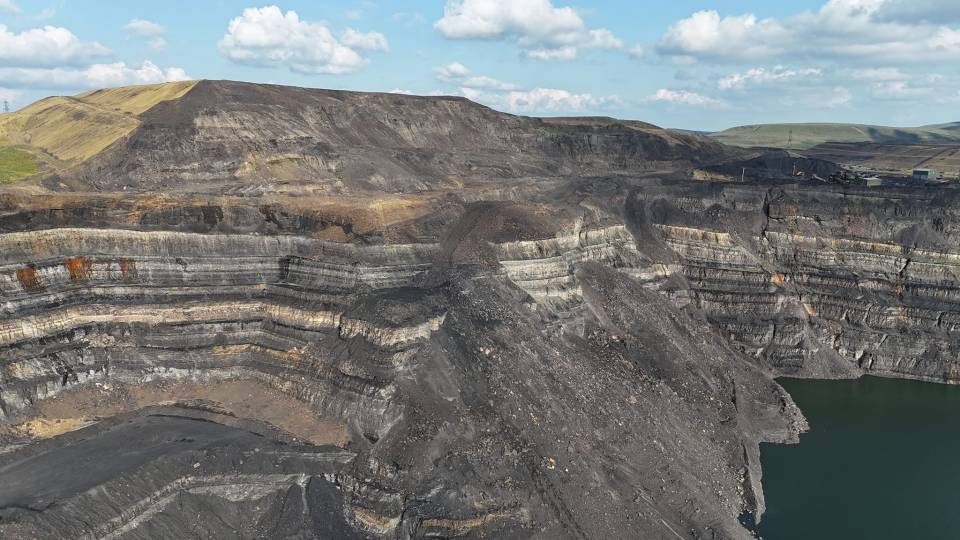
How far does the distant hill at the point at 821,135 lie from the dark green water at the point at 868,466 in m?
123

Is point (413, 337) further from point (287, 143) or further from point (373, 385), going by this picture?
point (287, 143)

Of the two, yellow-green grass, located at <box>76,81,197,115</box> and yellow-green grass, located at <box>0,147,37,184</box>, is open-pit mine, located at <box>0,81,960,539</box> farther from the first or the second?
yellow-green grass, located at <box>76,81,197,115</box>

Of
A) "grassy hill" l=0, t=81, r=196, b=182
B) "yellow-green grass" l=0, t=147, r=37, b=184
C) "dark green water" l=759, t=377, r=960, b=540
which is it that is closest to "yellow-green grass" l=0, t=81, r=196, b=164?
"grassy hill" l=0, t=81, r=196, b=182

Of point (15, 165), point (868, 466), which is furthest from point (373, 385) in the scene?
point (15, 165)

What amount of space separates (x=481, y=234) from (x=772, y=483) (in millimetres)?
21701

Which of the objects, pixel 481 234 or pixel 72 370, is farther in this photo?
pixel 481 234

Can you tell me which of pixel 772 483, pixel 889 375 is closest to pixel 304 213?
pixel 772 483

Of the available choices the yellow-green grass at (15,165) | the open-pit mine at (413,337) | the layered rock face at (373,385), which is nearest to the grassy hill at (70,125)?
the yellow-green grass at (15,165)

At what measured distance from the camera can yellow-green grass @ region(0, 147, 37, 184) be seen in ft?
154

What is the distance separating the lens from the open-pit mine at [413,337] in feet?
81.2

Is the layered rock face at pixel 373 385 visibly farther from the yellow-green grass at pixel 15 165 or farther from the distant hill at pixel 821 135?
the distant hill at pixel 821 135

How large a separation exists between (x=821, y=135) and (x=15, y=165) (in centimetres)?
18053

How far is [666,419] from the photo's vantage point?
31734 mm

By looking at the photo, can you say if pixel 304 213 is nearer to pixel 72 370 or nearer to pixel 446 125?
pixel 72 370
